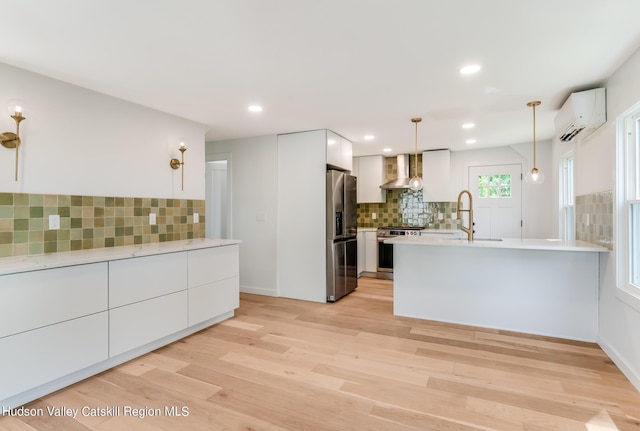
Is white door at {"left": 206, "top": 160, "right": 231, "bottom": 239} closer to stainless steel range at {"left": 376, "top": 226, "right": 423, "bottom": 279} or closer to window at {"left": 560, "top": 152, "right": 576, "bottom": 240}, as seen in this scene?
stainless steel range at {"left": 376, "top": 226, "right": 423, "bottom": 279}

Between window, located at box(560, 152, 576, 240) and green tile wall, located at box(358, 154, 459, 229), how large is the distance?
1.71 metres

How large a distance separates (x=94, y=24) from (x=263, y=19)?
979 mm

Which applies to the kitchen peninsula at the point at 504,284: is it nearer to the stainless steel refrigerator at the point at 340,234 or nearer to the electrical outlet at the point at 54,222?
the stainless steel refrigerator at the point at 340,234

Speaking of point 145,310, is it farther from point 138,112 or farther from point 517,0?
point 517,0

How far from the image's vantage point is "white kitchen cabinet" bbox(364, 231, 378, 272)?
19.7ft

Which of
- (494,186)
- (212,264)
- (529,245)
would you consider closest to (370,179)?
(494,186)

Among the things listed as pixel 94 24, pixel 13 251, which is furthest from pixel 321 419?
pixel 94 24

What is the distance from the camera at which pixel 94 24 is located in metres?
1.85

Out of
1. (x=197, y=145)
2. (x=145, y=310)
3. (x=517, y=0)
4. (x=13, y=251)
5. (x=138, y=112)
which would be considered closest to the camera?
(x=517, y=0)

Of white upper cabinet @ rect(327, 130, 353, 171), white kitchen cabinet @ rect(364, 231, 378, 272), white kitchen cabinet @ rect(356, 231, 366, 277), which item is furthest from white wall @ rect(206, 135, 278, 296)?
white kitchen cabinet @ rect(364, 231, 378, 272)

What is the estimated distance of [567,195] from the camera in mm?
4387

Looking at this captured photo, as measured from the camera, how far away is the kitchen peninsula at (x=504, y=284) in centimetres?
302

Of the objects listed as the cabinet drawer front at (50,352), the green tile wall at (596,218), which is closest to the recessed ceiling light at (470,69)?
the green tile wall at (596,218)

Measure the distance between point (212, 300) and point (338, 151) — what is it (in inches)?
103
